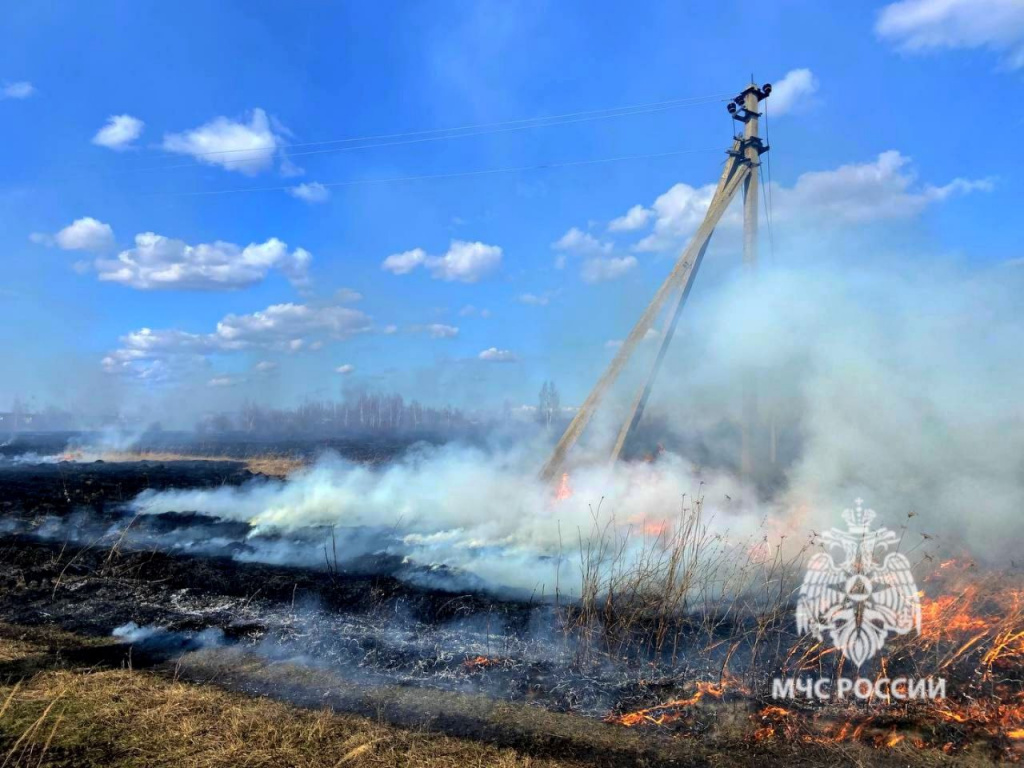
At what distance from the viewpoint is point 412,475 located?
16.9 meters

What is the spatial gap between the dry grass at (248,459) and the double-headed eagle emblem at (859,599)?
21306 millimetres

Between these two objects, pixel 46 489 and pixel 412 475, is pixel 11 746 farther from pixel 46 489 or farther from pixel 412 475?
pixel 46 489

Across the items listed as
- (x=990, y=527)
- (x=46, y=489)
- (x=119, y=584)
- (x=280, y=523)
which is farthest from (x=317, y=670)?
(x=46, y=489)

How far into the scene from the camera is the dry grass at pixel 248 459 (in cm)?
2719

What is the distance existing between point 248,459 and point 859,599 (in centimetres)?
3552

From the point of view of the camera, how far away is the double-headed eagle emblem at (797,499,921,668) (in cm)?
621

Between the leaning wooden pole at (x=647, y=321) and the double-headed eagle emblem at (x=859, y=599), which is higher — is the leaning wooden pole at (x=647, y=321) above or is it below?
above

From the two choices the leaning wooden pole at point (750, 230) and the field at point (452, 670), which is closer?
the field at point (452, 670)

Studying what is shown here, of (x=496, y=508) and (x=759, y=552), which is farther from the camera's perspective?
(x=496, y=508)

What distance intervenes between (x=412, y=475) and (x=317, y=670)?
10730mm

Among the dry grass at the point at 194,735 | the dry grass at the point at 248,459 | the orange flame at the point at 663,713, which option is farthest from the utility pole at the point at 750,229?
the dry grass at the point at 248,459

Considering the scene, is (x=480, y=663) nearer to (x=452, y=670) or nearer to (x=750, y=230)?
(x=452, y=670)

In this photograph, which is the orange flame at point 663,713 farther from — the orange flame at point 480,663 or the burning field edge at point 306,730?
the orange flame at point 480,663

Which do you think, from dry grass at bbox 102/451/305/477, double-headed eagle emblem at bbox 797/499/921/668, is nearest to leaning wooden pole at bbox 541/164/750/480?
double-headed eagle emblem at bbox 797/499/921/668
